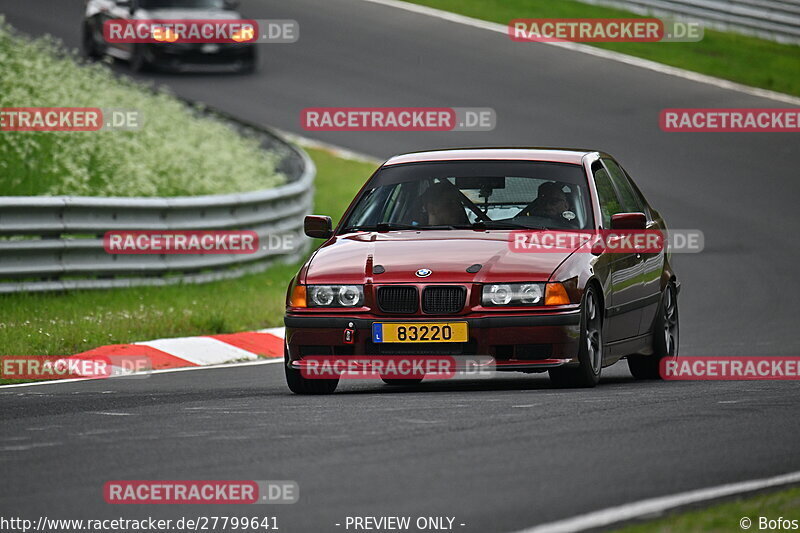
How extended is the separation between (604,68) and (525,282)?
65.0 ft

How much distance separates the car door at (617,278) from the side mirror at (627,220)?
0.62ft

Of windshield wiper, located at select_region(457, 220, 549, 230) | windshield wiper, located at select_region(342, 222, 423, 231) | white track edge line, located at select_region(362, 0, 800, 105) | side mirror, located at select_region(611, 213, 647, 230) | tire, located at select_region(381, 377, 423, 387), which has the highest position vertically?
side mirror, located at select_region(611, 213, 647, 230)

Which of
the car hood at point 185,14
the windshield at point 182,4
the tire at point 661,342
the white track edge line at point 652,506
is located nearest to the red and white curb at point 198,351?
the tire at point 661,342

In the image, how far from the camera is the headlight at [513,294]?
368 inches

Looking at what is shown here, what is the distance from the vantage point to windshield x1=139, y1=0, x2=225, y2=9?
1072 inches

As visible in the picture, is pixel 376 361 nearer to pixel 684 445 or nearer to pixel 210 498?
pixel 684 445

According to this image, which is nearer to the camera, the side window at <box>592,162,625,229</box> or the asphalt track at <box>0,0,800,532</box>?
the asphalt track at <box>0,0,800,532</box>

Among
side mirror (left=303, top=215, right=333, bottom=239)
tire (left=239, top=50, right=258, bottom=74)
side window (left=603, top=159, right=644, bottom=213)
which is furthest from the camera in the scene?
tire (left=239, top=50, right=258, bottom=74)

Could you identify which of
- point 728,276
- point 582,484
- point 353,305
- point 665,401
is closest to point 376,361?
point 353,305

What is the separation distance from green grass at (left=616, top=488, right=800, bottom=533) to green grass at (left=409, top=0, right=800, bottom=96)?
21602mm

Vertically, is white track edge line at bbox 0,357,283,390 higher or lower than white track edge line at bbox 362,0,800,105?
higher

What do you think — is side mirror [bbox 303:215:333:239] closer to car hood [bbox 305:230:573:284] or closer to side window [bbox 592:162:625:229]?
car hood [bbox 305:230:573:284]

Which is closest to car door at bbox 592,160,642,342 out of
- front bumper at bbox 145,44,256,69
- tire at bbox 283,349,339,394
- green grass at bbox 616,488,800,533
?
tire at bbox 283,349,339,394

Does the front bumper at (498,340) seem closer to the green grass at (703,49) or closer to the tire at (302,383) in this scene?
the tire at (302,383)
